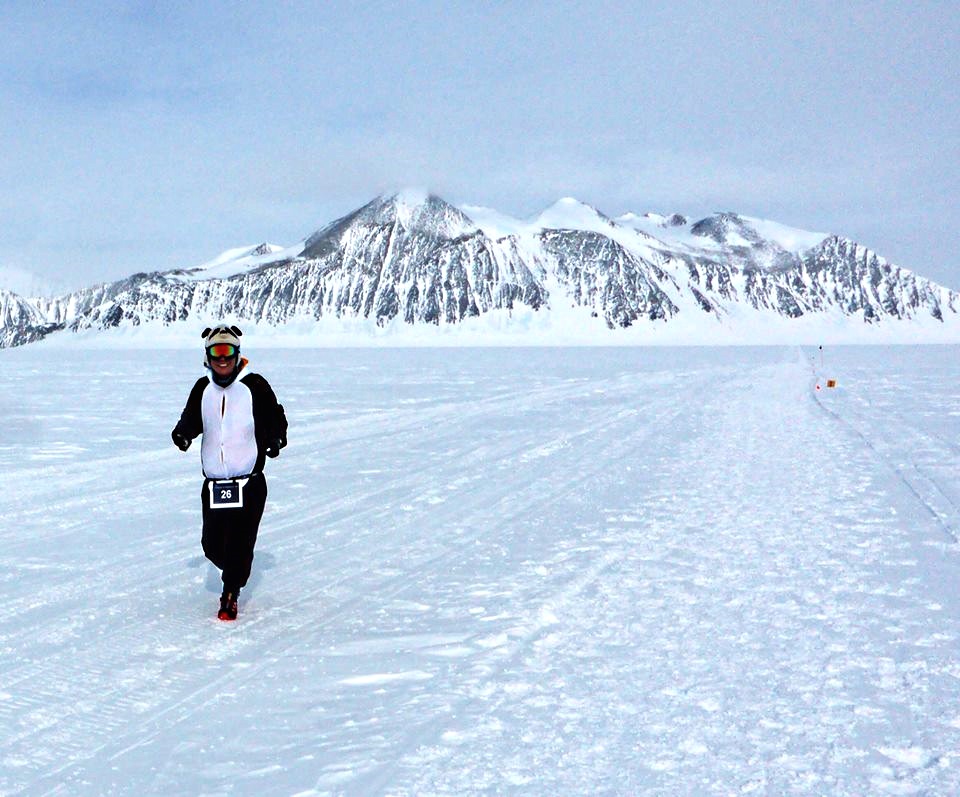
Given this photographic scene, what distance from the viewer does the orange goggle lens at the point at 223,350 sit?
5.38m

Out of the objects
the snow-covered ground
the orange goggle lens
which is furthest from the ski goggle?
the snow-covered ground

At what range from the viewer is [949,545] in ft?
24.3

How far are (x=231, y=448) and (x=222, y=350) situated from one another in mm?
674

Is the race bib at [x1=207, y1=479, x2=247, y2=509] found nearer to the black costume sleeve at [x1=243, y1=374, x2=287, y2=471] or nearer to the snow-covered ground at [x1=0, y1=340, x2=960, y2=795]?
the black costume sleeve at [x1=243, y1=374, x2=287, y2=471]

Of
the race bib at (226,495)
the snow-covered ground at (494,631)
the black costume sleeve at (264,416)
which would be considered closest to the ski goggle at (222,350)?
the black costume sleeve at (264,416)

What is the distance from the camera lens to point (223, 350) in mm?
5395

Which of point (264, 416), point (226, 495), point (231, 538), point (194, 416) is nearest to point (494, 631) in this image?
point (231, 538)

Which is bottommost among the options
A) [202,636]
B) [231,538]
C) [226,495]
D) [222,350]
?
[202,636]

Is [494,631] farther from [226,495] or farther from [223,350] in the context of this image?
[223,350]

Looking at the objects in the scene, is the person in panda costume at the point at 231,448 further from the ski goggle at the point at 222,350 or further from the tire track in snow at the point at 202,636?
the tire track in snow at the point at 202,636

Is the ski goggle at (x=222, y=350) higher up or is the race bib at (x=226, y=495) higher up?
the ski goggle at (x=222, y=350)

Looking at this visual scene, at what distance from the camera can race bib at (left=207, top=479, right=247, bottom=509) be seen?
5531 millimetres

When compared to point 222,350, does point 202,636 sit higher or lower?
lower

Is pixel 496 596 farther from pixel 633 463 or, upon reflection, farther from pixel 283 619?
pixel 633 463
